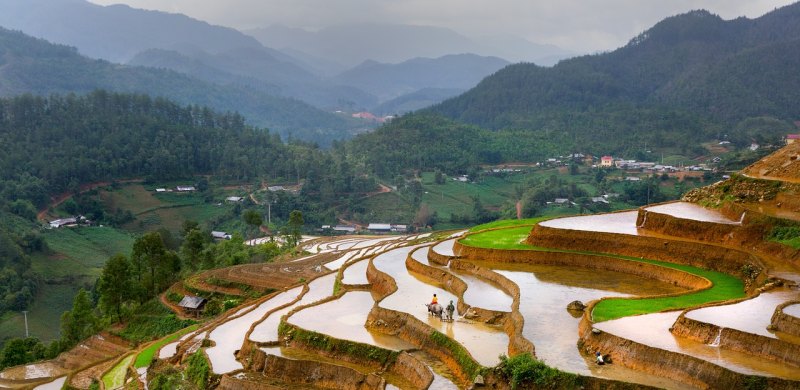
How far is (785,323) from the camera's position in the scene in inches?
581

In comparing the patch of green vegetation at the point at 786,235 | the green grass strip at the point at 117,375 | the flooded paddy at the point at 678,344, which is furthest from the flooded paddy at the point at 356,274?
the patch of green vegetation at the point at 786,235

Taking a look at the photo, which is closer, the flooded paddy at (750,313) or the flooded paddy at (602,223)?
the flooded paddy at (750,313)

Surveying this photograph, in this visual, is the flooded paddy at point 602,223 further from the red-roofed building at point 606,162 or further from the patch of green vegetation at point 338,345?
the red-roofed building at point 606,162

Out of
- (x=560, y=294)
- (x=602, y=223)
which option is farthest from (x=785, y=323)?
(x=602, y=223)

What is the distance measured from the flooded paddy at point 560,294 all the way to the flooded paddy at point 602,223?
7.90 feet

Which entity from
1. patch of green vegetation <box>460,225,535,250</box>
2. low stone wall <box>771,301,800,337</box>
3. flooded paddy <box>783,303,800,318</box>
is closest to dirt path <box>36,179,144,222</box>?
patch of green vegetation <box>460,225,535,250</box>

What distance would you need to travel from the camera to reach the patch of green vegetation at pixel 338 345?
17752 millimetres

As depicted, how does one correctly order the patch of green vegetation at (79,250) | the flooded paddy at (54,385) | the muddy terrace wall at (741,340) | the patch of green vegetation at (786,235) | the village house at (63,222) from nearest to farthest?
1. the muddy terrace wall at (741,340)
2. the patch of green vegetation at (786,235)
3. the flooded paddy at (54,385)
4. the patch of green vegetation at (79,250)
5. the village house at (63,222)

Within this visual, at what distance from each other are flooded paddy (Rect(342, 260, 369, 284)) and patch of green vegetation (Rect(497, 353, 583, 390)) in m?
13.1

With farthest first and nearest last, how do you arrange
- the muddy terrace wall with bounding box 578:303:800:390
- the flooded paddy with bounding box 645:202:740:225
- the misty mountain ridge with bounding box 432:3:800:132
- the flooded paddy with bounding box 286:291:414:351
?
the misty mountain ridge with bounding box 432:3:800:132 → the flooded paddy with bounding box 645:202:740:225 → the flooded paddy with bounding box 286:291:414:351 → the muddy terrace wall with bounding box 578:303:800:390

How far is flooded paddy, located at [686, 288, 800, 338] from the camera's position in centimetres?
1506

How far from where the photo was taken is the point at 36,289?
148 feet

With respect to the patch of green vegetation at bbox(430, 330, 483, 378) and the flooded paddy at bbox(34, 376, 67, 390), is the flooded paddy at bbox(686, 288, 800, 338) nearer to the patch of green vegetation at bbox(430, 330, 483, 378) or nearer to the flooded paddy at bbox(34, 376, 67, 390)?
the patch of green vegetation at bbox(430, 330, 483, 378)

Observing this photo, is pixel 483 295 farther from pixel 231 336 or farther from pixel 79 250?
pixel 79 250
